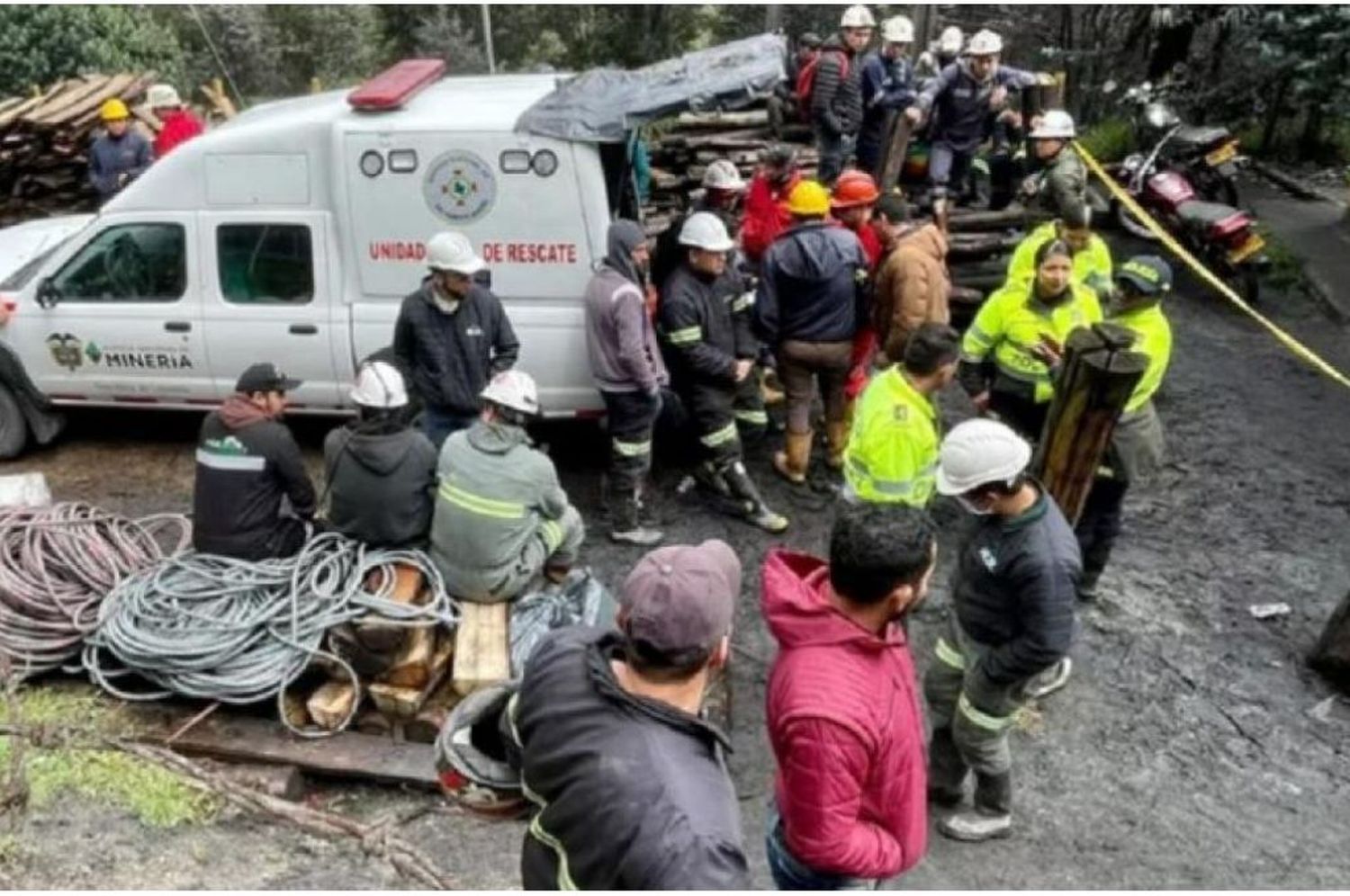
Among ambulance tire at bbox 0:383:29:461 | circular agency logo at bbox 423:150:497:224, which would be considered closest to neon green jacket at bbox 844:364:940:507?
circular agency logo at bbox 423:150:497:224

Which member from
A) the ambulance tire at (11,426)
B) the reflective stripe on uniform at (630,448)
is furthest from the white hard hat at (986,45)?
the ambulance tire at (11,426)

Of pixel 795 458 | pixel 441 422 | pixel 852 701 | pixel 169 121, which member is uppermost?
pixel 852 701

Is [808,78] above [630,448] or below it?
above

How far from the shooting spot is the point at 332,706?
5.23 metres

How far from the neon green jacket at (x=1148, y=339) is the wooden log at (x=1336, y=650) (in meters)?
1.26

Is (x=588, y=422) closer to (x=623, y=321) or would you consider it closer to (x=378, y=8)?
(x=623, y=321)

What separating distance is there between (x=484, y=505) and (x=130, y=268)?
3.33 metres

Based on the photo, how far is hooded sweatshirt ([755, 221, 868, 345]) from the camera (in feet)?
22.2

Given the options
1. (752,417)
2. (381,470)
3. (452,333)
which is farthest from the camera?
(752,417)

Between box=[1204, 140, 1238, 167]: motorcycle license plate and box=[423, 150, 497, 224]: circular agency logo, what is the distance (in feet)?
20.6

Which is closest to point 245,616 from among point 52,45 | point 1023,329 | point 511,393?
point 511,393

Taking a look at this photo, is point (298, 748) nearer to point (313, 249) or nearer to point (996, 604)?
point (996, 604)

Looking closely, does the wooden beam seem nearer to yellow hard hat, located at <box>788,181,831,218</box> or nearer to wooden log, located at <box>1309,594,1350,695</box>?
yellow hard hat, located at <box>788,181,831,218</box>

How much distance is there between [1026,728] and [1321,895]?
4.39ft
